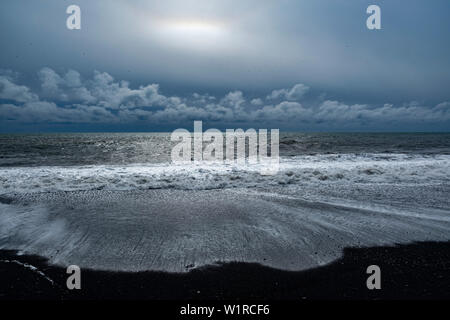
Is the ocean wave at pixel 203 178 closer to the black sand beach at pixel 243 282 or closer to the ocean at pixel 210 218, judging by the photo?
the ocean at pixel 210 218

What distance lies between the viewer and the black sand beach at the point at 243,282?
3295mm

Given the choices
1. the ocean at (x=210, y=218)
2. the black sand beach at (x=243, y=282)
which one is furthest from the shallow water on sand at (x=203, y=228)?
the black sand beach at (x=243, y=282)

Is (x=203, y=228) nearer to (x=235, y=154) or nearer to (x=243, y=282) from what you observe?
(x=243, y=282)

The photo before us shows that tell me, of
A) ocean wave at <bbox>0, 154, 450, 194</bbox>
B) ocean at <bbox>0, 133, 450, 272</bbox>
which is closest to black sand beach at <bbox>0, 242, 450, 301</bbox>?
ocean at <bbox>0, 133, 450, 272</bbox>

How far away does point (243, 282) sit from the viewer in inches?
141

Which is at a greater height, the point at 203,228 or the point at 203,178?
the point at 203,178

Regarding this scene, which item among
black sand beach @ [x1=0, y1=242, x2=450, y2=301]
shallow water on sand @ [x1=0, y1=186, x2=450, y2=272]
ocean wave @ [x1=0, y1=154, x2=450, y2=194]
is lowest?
black sand beach @ [x1=0, y1=242, x2=450, y2=301]

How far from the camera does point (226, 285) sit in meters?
3.52

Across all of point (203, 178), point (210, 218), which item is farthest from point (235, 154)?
point (210, 218)

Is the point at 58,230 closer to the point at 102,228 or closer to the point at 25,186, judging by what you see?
the point at 102,228

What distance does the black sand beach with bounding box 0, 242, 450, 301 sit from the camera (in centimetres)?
329

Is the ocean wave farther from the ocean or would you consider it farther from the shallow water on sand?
the shallow water on sand
